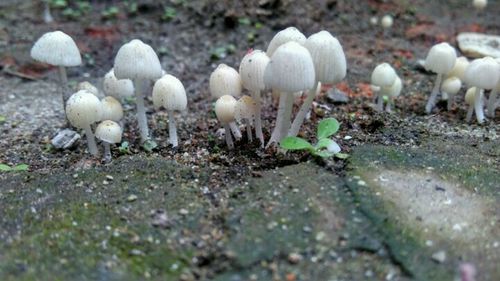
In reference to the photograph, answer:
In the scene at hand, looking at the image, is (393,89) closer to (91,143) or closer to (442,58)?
(442,58)

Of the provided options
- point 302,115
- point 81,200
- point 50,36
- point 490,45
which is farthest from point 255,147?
point 490,45

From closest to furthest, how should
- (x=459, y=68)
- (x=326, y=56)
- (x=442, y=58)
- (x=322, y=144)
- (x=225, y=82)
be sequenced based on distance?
(x=326, y=56) → (x=322, y=144) → (x=225, y=82) → (x=442, y=58) → (x=459, y=68)

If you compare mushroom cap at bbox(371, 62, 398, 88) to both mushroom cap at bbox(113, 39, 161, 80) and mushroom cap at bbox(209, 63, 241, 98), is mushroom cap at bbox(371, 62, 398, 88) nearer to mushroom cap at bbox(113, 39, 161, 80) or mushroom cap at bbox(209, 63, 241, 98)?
mushroom cap at bbox(209, 63, 241, 98)

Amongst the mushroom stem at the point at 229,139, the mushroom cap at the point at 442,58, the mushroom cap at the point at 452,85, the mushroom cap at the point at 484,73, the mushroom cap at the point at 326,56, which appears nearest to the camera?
the mushroom cap at the point at 326,56

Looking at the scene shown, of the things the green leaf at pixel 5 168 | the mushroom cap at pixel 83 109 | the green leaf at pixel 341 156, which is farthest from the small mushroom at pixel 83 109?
the green leaf at pixel 341 156

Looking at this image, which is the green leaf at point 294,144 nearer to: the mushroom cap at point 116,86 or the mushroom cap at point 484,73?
the mushroom cap at point 116,86

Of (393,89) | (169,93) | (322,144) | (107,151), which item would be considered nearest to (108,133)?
(107,151)
